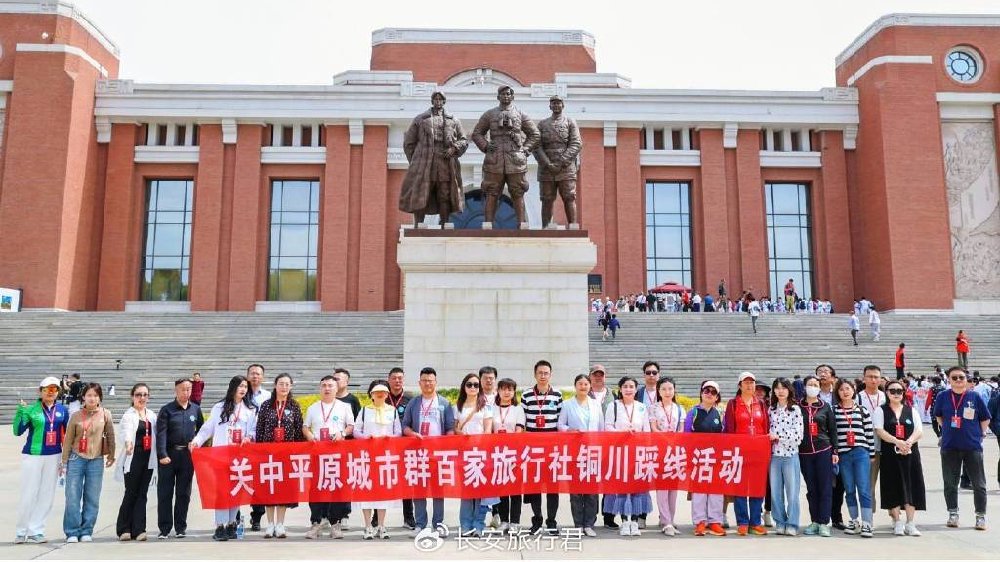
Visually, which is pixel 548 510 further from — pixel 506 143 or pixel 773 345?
pixel 773 345

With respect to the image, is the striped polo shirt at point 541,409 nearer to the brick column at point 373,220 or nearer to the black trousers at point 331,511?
the black trousers at point 331,511

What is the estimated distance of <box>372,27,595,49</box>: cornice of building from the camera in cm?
4256

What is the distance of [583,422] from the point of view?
7.64 meters

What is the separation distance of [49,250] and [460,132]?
1081 inches

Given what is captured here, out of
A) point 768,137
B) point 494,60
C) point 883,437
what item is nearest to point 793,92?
point 768,137

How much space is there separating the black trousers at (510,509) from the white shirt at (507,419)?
71 cm

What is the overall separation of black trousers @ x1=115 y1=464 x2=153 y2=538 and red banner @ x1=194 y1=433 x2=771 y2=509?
1.77ft

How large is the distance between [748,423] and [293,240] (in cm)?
3240

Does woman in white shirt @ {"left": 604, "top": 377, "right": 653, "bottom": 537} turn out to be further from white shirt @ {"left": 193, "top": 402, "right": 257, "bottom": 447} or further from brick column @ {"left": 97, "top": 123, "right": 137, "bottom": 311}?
brick column @ {"left": 97, "top": 123, "right": 137, "bottom": 311}

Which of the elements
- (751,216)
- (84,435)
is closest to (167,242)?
(751,216)

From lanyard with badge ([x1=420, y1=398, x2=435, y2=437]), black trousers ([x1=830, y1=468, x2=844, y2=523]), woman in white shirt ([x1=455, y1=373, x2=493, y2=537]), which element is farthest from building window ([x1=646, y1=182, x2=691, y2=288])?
lanyard with badge ([x1=420, y1=398, x2=435, y2=437])

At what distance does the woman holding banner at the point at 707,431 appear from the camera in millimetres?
7402

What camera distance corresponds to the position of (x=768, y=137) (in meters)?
38.6

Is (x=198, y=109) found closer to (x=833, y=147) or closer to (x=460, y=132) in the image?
(x=460, y=132)
